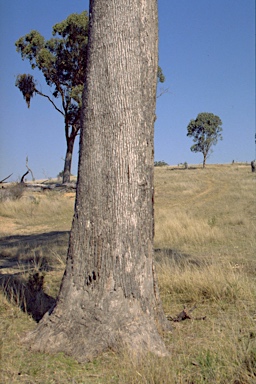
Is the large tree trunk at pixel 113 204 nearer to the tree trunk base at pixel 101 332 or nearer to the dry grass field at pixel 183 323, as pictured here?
the tree trunk base at pixel 101 332

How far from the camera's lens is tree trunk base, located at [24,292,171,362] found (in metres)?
3.30

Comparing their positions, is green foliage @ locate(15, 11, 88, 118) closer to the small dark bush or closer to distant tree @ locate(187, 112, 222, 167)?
the small dark bush

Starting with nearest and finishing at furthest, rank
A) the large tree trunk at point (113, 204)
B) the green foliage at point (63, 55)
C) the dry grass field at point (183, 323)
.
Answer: the dry grass field at point (183, 323) → the large tree trunk at point (113, 204) → the green foliage at point (63, 55)

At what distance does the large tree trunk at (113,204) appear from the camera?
345 centimetres

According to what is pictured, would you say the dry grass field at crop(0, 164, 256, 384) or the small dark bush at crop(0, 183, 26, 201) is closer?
the dry grass field at crop(0, 164, 256, 384)

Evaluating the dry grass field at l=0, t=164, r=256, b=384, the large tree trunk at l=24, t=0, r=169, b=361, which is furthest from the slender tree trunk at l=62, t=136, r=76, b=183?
the large tree trunk at l=24, t=0, r=169, b=361

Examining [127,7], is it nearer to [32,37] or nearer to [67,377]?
[67,377]

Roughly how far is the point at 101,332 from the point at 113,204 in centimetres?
101

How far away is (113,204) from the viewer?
349 cm

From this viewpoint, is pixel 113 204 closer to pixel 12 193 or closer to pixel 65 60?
pixel 12 193

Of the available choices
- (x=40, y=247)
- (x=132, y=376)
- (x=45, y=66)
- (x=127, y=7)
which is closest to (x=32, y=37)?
(x=45, y=66)

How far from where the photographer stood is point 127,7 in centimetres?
361

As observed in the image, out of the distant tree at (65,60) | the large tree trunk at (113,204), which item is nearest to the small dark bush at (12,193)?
the distant tree at (65,60)

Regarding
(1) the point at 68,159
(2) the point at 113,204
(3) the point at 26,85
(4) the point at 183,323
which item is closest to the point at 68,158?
(1) the point at 68,159
